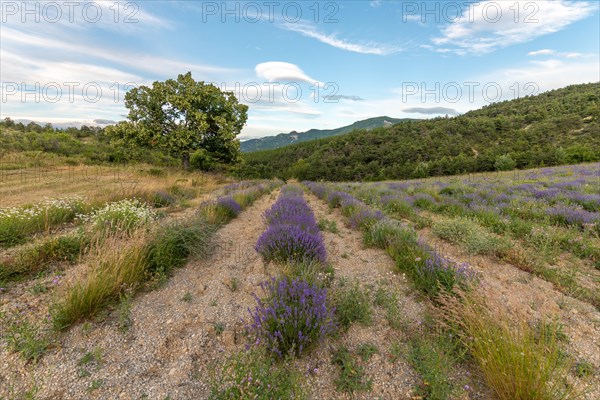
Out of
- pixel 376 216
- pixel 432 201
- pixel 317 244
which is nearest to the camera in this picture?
pixel 317 244

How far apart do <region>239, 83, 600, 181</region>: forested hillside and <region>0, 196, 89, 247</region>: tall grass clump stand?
82.7 ft

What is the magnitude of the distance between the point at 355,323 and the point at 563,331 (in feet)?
6.97

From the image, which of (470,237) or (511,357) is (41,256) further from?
(470,237)

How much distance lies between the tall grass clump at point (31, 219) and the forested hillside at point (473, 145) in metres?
25.2

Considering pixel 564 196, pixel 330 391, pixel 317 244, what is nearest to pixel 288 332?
pixel 330 391

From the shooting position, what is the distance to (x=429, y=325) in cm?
258

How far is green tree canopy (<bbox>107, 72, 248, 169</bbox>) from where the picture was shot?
16.5 m

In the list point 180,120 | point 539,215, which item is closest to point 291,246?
point 539,215

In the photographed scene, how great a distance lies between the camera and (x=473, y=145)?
4447 cm

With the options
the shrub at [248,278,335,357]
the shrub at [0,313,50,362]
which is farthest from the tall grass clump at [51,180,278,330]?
the shrub at [248,278,335,357]

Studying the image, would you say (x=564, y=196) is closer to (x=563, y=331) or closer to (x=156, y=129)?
(x=563, y=331)

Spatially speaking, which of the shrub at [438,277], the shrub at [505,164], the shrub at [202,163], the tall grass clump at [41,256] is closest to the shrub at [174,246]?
the tall grass clump at [41,256]

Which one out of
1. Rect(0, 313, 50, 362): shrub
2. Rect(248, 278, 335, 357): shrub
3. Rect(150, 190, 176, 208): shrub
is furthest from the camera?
Rect(150, 190, 176, 208): shrub

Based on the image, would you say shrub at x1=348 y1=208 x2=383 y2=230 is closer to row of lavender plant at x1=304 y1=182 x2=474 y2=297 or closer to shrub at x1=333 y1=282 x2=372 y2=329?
row of lavender plant at x1=304 y1=182 x2=474 y2=297
